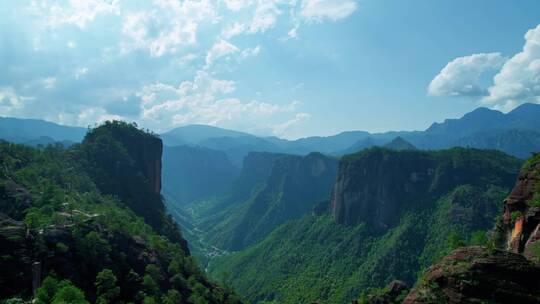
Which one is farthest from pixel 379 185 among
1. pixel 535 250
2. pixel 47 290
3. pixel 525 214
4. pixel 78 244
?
pixel 47 290

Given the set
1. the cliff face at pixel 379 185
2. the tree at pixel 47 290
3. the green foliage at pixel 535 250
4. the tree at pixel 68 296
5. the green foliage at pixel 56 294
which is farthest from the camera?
the cliff face at pixel 379 185

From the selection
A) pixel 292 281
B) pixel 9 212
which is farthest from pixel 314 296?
pixel 9 212

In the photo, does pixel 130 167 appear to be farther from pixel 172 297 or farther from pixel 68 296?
pixel 68 296

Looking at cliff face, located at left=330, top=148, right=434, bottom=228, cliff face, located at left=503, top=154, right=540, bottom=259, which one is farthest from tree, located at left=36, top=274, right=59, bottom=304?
cliff face, located at left=330, top=148, right=434, bottom=228

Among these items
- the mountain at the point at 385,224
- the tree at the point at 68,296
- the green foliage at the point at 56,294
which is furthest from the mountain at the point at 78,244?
the mountain at the point at 385,224

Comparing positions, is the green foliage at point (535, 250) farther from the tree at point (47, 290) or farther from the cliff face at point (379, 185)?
the cliff face at point (379, 185)

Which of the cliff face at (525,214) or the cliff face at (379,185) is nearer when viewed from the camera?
the cliff face at (525,214)

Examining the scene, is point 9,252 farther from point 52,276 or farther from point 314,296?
point 314,296

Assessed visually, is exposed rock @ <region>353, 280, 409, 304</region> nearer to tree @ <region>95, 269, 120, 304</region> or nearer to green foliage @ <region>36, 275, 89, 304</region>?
tree @ <region>95, 269, 120, 304</region>
